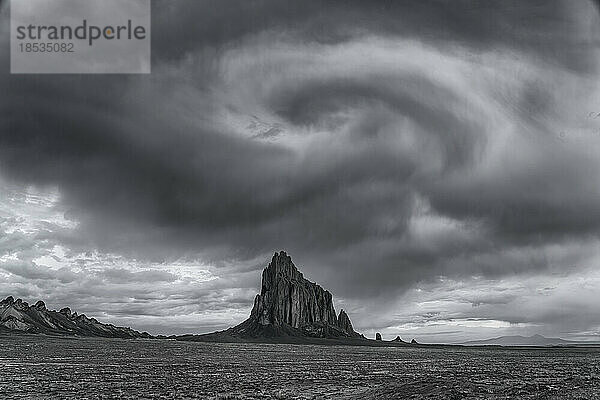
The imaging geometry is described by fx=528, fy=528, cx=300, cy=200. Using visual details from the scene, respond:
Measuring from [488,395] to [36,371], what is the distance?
178 feet

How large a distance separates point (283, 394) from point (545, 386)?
30819 millimetres

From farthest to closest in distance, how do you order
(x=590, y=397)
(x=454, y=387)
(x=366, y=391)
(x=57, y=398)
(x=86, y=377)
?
1. (x=86, y=377)
2. (x=454, y=387)
3. (x=366, y=391)
4. (x=590, y=397)
5. (x=57, y=398)

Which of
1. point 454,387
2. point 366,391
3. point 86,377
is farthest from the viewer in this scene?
point 86,377

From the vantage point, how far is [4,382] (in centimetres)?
5247

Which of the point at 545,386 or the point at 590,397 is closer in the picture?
the point at 590,397

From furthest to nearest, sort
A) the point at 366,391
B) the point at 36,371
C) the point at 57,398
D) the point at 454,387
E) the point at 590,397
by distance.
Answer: the point at 36,371 → the point at 454,387 → the point at 366,391 → the point at 590,397 → the point at 57,398

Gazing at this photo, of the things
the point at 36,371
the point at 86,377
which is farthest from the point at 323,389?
the point at 36,371

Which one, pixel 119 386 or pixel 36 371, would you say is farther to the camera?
pixel 36 371

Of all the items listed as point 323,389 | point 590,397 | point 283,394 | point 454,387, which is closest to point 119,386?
point 283,394

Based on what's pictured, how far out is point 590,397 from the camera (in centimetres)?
4666

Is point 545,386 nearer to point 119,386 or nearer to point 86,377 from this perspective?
point 119,386

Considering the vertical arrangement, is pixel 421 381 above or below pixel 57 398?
below

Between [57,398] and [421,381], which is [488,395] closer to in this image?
[421,381]

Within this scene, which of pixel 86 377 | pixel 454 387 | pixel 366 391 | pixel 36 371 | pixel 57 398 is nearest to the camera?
pixel 57 398
